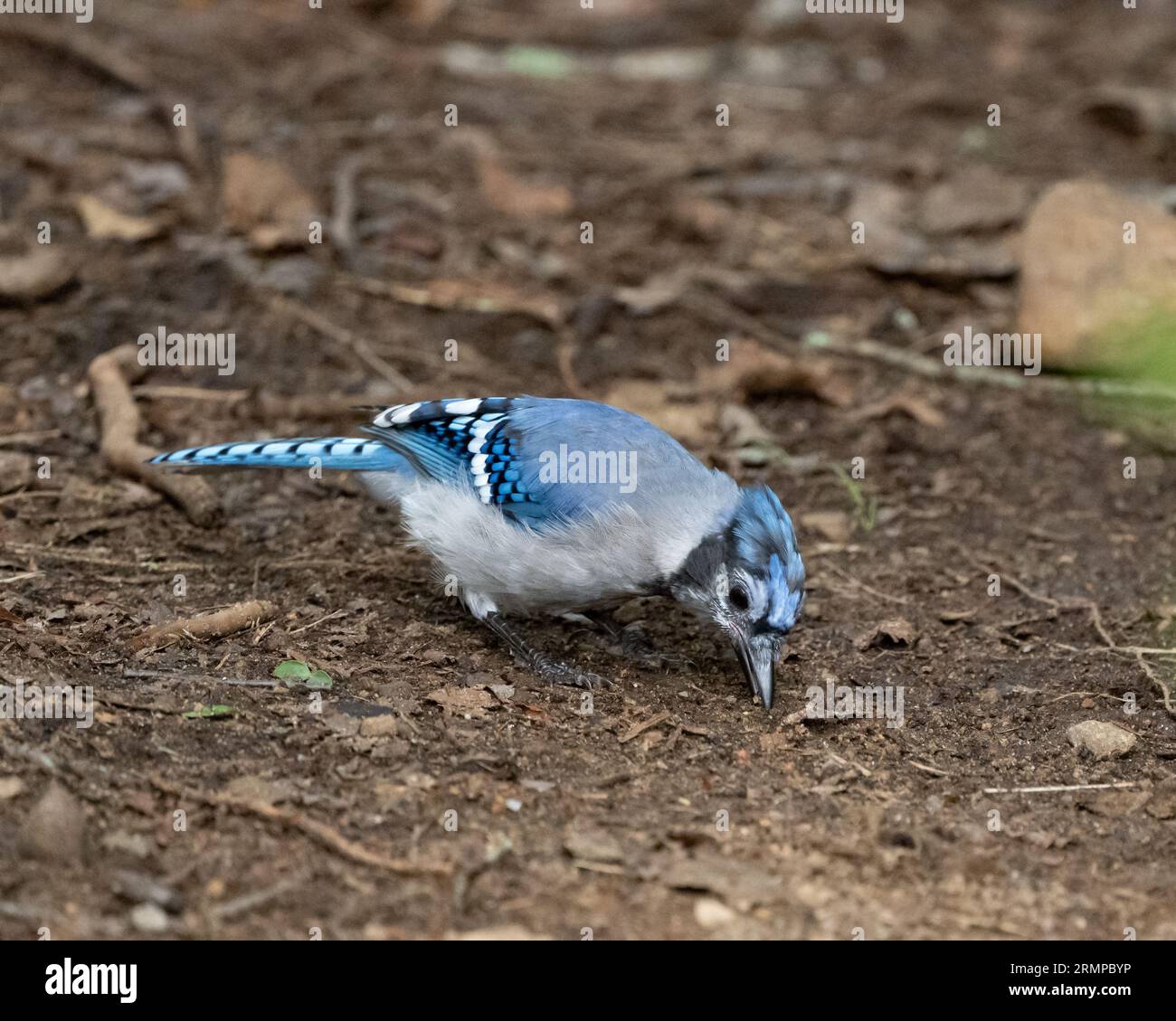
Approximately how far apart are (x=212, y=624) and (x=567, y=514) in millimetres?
1274

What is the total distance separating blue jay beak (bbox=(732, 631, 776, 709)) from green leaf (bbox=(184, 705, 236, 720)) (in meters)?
1.68

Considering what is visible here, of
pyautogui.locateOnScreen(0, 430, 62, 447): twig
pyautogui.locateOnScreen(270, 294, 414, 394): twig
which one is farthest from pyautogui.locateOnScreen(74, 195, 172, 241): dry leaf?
pyautogui.locateOnScreen(0, 430, 62, 447): twig

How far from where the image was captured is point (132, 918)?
11.0 feet

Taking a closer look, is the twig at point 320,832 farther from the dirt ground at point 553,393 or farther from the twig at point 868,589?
the twig at point 868,589

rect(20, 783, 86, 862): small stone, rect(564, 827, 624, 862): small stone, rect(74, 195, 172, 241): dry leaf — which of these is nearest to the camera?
rect(20, 783, 86, 862): small stone

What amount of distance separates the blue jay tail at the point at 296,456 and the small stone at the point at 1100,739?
8.62 ft

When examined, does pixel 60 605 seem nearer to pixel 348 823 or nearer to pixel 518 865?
pixel 348 823

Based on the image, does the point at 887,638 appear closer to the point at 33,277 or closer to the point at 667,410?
the point at 667,410

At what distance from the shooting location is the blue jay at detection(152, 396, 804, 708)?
4.74 meters

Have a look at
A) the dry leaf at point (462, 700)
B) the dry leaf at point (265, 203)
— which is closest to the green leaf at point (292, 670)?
the dry leaf at point (462, 700)

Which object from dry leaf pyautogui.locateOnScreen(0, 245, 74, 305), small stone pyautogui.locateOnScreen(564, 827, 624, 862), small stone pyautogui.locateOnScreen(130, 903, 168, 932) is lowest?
small stone pyautogui.locateOnScreen(130, 903, 168, 932)

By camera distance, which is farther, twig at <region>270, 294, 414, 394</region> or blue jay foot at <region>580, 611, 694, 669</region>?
twig at <region>270, 294, 414, 394</region>

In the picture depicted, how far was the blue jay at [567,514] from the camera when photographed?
4.74 m

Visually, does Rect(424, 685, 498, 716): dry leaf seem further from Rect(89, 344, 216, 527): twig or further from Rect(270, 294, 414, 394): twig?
Rect(270, 294, 414, 394): twig
